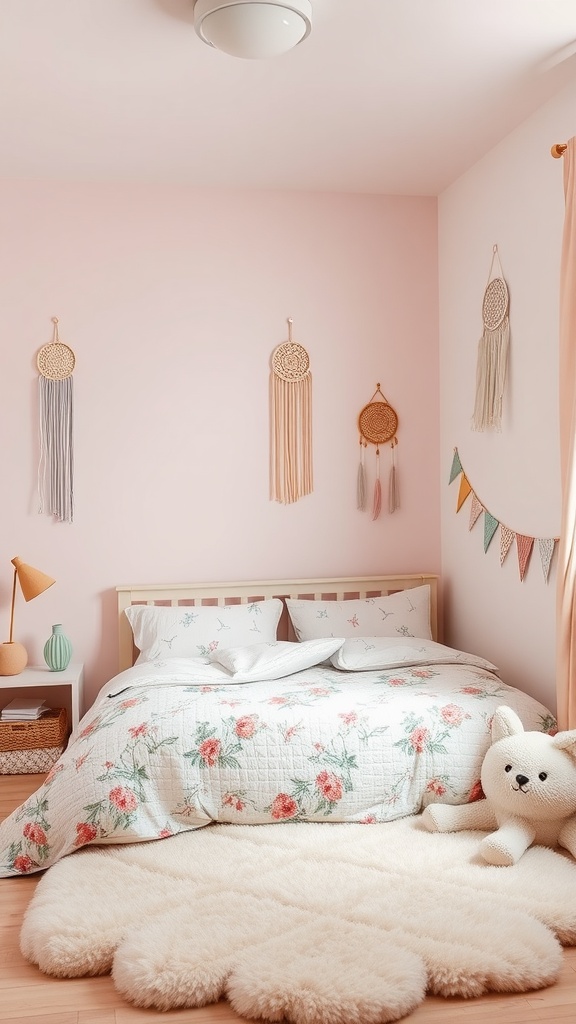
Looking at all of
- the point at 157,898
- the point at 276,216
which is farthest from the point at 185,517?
the point at 157,898

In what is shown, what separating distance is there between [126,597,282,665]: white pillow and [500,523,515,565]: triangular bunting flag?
39.0 inches

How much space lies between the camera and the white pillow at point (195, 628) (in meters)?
3.65

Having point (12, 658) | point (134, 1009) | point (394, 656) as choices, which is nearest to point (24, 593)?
point (12, 658)

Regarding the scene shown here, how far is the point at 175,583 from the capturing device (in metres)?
3.98

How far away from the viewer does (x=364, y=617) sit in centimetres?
386

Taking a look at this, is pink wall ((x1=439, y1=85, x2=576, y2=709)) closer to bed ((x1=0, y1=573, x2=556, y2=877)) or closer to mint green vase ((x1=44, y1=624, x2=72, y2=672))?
bed ((x1=0, y1=573, x2=556, y2=877))

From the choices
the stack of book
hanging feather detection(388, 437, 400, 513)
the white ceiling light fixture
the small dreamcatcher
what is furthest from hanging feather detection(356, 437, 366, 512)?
the white ceiling light fixture

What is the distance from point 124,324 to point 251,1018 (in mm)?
2875

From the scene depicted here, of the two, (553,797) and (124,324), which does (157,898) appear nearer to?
(553,797)

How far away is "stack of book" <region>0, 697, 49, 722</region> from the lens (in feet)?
11.8

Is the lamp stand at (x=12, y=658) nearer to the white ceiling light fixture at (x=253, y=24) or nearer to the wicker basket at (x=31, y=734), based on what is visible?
the wicker basket at (x=31, y=734)

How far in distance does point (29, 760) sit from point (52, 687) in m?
0.44

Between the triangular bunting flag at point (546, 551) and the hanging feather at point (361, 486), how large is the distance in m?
1.07

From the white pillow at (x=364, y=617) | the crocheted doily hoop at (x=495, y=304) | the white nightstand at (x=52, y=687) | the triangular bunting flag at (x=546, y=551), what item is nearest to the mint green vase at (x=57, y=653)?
the white nightstand at (x=52, y=687)
